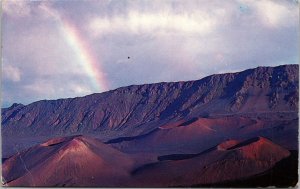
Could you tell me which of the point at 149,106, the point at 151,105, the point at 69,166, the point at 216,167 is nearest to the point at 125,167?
the point at 69,166

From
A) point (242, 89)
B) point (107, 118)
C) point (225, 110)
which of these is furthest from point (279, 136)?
point (107, 118)

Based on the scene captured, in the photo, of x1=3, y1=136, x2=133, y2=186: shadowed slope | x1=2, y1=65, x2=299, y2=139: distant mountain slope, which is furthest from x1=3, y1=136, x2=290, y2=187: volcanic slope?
x1=2, y1=65, x2=299, y2=139: distant mountain slope

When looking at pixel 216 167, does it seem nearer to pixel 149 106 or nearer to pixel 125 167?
pixel 125 167

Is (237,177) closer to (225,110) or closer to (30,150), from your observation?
(30,150)

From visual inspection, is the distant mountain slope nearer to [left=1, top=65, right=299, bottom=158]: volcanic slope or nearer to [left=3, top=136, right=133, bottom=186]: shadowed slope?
[left=1, top=65, right=299, bottom=158]: volcanic slope

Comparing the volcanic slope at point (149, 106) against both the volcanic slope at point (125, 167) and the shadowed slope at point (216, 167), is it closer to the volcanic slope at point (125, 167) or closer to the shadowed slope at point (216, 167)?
the volcanic slope at point (125, 167)

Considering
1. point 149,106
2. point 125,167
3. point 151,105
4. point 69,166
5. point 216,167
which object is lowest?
point 216,167

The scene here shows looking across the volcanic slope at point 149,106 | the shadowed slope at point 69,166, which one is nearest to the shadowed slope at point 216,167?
the shadowed slope at point 69,166

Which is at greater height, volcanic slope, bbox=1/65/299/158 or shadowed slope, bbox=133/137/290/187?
volcanic slope, bbox=1/65/299/158
